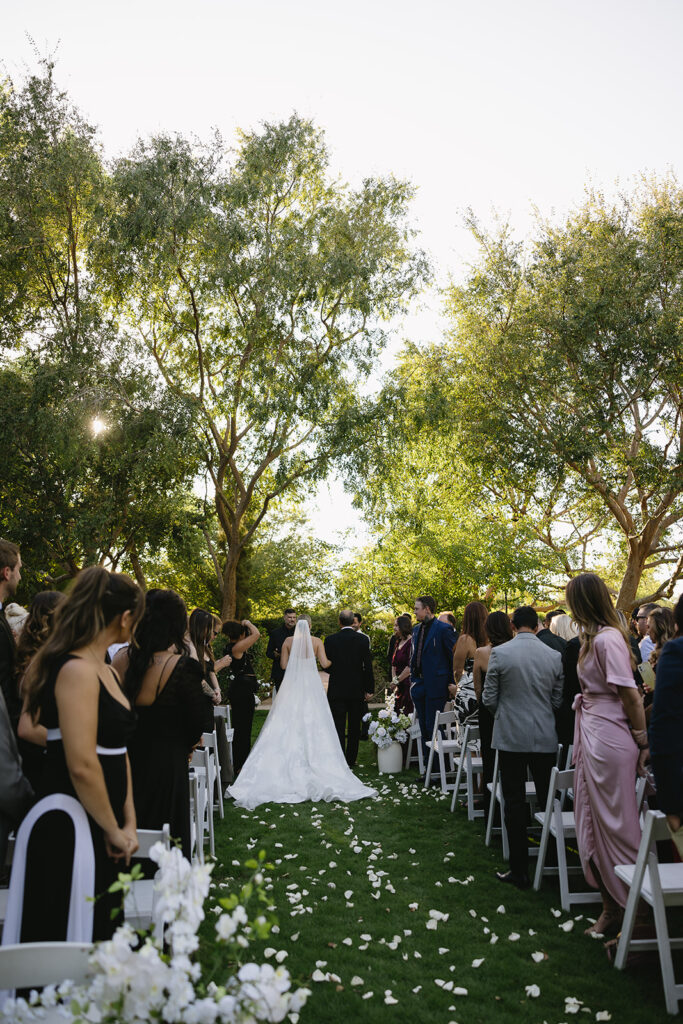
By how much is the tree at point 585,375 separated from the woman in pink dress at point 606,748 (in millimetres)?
17307

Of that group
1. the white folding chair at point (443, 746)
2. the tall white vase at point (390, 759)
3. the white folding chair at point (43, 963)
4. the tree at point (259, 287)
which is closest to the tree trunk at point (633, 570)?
the tree at point (259, 287)

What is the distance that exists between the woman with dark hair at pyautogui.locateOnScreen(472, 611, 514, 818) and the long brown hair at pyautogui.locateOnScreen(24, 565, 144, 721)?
4.26 m

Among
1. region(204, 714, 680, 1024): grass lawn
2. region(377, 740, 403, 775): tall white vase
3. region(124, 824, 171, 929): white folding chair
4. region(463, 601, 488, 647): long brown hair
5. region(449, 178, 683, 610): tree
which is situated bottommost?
region(204, 714, 680, 1024): grass lawn

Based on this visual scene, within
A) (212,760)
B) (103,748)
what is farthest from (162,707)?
(212,760)

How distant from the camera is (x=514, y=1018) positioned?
13.1 ft

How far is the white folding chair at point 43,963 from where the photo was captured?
2047 millimetres

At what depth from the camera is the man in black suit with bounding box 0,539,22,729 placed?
4277mm

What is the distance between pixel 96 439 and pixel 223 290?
5175mm

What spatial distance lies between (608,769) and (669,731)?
948 millimetres

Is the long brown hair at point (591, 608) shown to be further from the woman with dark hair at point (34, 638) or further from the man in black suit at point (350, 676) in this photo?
the man in black suit at point (350, 676)

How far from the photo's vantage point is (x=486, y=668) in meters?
7.35

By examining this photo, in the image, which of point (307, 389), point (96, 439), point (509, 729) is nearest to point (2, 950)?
point (509, 729)

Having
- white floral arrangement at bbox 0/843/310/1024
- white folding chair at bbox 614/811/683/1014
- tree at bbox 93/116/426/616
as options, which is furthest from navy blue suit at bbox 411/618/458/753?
tree at bbox 93/116/426/616

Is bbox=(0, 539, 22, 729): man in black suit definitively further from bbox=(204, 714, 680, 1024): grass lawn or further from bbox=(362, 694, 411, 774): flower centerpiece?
bbox=(362, 694, 411, 774): flower centerpiece
